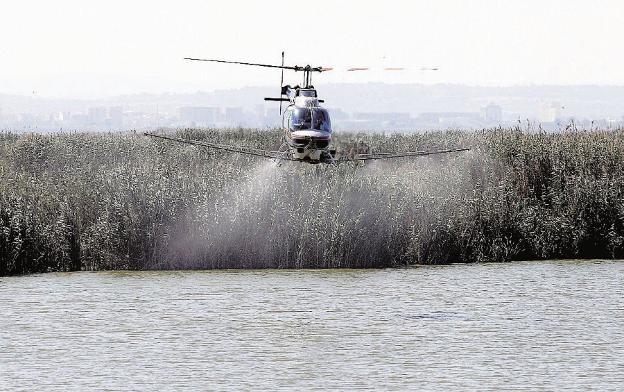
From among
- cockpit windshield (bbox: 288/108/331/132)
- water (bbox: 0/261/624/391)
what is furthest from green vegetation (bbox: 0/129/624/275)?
cockpit windshield (bbox: 288/108/331/132)

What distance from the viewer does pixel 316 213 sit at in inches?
1030

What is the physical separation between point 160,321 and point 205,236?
4.71 metres

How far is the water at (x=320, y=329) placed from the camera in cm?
1734

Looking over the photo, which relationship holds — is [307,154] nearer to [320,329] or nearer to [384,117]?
[320,329]

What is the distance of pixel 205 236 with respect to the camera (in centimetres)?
2589

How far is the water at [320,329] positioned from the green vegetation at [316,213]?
0.52m

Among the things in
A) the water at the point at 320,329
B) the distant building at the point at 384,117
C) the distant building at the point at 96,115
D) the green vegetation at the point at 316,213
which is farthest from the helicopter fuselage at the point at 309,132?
the distant building at the point at 96,115

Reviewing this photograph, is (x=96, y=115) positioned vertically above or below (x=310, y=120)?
below

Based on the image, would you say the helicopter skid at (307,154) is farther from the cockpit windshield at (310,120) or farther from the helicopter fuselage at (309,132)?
the cockpit windshield at (310,120)

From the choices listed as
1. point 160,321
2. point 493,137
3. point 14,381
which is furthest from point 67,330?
point 493,137

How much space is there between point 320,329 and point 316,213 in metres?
5.72

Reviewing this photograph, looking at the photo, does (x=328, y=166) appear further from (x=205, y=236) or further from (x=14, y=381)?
(x=14, y=381)

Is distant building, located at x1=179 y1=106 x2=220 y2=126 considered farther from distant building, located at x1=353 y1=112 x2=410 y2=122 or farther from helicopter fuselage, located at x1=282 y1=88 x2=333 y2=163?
helicopter fuselage, located at x1=282 y1=88 x2=333 y2=163

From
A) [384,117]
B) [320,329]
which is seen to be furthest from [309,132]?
[384,117]
